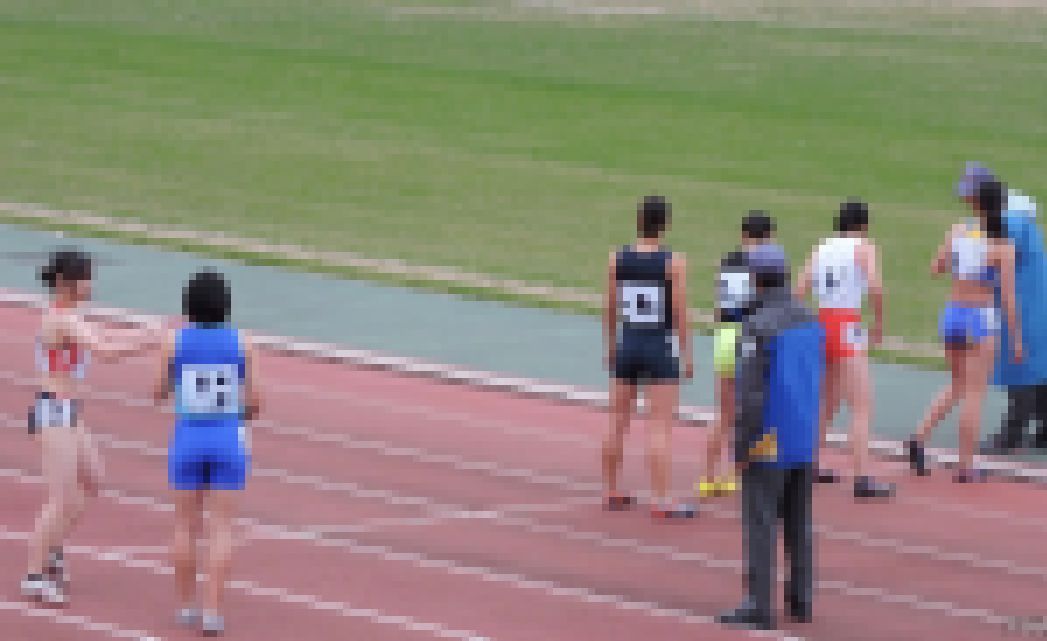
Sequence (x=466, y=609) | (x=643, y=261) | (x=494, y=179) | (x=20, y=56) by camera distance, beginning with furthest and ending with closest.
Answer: (x=20, y=56), (x=494, y=179), (x=643, y=261), (x=466, y=609)

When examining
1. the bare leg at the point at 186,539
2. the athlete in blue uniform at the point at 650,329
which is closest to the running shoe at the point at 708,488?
the athlete in blue uniform at the point at 650,329

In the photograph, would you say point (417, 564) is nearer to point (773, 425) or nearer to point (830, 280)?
point (773, 425)

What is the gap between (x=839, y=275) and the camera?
53.2 feet

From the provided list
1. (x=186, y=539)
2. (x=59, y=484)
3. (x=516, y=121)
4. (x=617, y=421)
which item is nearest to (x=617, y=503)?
(x=617, y=421)

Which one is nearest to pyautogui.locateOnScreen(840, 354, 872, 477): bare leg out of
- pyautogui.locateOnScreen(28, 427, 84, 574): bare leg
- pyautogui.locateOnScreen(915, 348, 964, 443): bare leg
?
pyautogui.locateOnScreen(915, 348, 964, 443): bare leg

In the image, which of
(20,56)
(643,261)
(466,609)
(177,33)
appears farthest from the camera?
(177,33)

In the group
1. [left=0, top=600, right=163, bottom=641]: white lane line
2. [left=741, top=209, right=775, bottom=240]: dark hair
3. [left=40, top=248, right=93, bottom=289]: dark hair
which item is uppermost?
[left=741, top=209, right=775, bottom=240]: dark hair

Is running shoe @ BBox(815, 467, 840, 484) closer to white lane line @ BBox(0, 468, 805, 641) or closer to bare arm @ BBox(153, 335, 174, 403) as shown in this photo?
white lane line @ BBox(0, 468, 805, 641)

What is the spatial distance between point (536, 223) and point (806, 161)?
584cm

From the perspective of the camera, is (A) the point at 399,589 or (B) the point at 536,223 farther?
(B) the point at 536,223

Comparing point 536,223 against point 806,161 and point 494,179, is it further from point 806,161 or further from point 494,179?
point 806,161

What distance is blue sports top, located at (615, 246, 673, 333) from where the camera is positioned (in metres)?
15.2

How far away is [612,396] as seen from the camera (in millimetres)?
15711

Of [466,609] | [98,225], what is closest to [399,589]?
[466,609]
